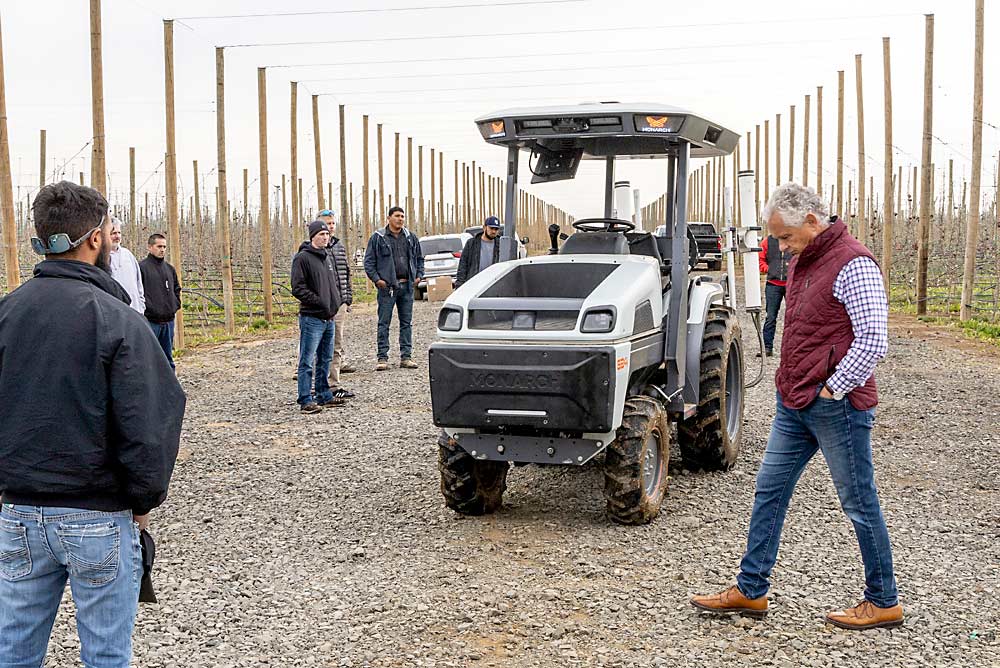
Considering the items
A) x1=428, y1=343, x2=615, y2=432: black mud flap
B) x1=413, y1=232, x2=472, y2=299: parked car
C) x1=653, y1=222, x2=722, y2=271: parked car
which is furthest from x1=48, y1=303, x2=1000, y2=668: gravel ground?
x1=653, y1=222, x2=722, y2=271: parked car

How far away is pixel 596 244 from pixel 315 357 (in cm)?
→ 499

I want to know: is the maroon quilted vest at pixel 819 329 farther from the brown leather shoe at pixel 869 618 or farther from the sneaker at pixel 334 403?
the sneaker at pixel 334 403

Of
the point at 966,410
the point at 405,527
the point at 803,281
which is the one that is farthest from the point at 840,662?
the point at 966,410

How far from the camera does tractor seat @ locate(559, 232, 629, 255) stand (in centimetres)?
730

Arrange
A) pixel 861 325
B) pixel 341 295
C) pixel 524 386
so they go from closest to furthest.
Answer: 1. pixel 861 325
2. pixel 524 386
3. pixel 341 295

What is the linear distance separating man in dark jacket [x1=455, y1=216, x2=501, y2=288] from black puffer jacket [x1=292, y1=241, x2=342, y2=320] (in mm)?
1828

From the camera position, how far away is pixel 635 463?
625 cm

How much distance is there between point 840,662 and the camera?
4.46 m

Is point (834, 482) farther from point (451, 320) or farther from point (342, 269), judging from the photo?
point (342, 269)

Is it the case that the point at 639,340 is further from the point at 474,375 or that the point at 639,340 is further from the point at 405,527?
the point at 405,527

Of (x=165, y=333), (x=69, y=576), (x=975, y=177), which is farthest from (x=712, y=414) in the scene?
(x=975, y=177)

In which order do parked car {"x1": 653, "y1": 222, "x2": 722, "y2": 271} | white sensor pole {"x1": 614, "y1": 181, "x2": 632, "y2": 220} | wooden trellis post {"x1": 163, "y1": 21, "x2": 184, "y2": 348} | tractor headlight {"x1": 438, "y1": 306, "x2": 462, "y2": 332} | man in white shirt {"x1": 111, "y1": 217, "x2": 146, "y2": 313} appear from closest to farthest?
tractor headlight {"x1": 438, "y1": 306, "x2": 462, "y2": 332}
man in white shirt {"x1": 111, "y1": 217, "x2": 146, "y2": 313}
white sensor pole {"x1": 614, "y1": 181, "x2": 632, "y2": 220}
wooden trellis post {"x1": 163, "y1": 21, "x2": 184, "y2": 348}
parked car {"x1": 653, "y1": 222, "x2": 722, "y2": 271}

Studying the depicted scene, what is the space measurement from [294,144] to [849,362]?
22.0 m

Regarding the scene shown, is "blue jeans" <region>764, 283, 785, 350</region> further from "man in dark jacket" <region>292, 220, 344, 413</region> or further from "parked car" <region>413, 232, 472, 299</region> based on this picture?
"parked car" <region>413, 232, 472, 299</region>
